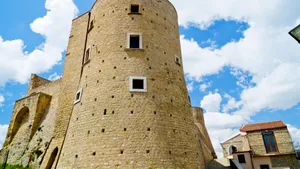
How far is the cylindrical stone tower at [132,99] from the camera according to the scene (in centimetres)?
964

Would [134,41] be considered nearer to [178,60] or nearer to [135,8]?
[135,8]

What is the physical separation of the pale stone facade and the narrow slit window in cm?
17

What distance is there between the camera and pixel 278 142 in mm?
20375

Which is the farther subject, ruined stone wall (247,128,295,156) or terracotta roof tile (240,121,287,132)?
terracotta roof tile (240,121,287,132)

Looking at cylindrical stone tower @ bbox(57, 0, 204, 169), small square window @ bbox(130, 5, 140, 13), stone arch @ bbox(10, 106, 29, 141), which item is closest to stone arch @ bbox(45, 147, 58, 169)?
cylindrical stone tower @ bbox(57, 0, 204, 169)

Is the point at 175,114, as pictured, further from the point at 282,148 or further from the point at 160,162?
the point at 282,148

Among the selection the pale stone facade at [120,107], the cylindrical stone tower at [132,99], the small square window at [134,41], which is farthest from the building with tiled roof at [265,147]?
the small square window at [134,41]

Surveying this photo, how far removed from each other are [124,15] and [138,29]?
144cm

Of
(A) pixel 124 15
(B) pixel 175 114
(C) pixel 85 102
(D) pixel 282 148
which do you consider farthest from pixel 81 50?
(D) pixel 282 148

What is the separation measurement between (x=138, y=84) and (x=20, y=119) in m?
13.7

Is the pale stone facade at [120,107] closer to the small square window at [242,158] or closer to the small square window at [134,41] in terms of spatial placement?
the small square window at [134,41]

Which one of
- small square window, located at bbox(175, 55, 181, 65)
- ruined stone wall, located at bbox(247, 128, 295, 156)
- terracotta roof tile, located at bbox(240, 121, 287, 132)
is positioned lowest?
ruined stone wall, located at bbox(247, 128, 295, 156)

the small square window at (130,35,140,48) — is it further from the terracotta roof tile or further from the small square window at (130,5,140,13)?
the terracotta roof tile

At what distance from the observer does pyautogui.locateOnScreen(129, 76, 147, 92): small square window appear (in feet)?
36.3
